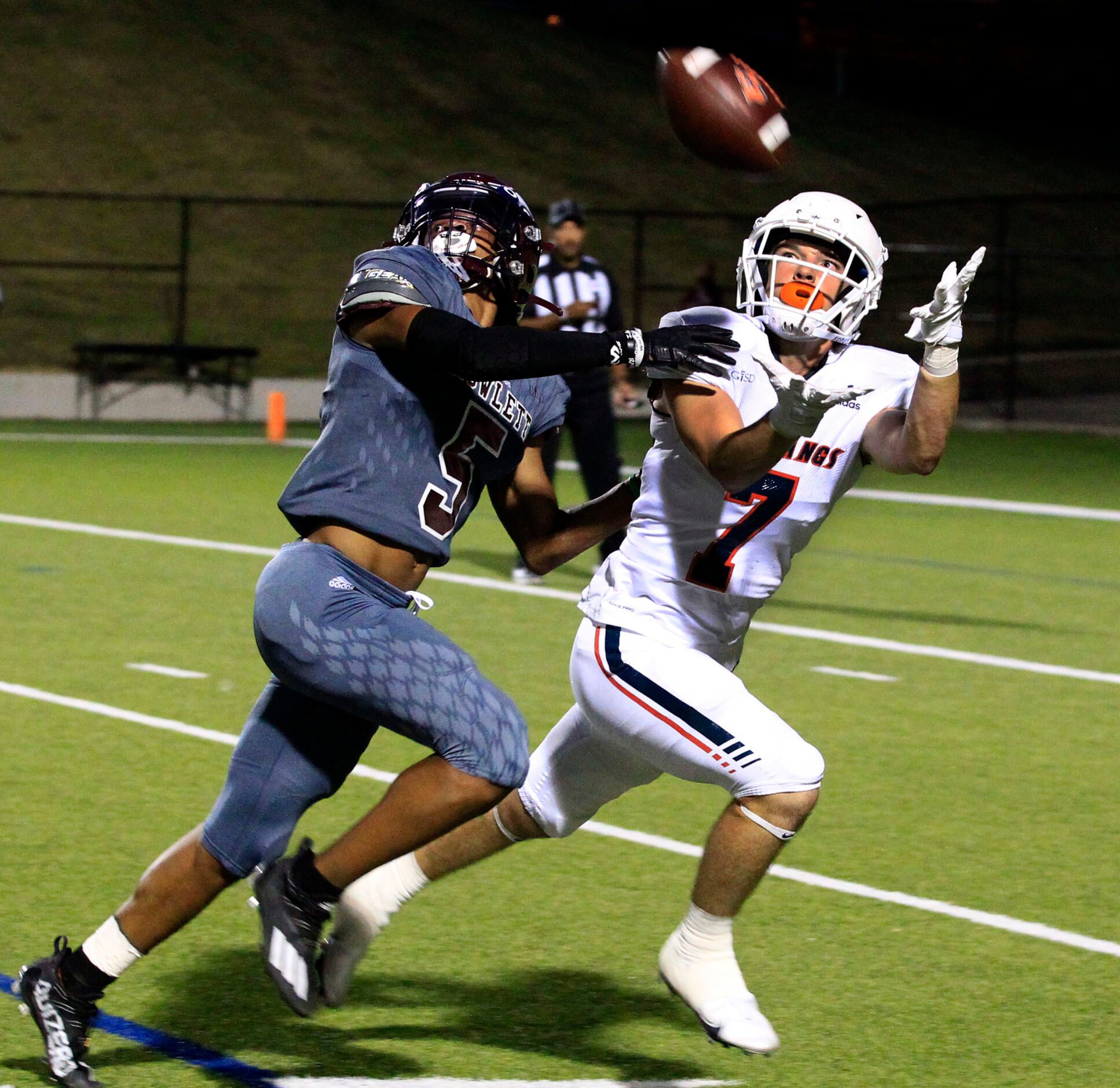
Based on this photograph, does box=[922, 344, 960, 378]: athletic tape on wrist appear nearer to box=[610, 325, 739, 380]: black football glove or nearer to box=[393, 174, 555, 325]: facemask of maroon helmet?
box=[610, 325, 739, 380]: black football glove

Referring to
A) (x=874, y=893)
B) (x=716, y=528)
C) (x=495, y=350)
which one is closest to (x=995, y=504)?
(x=874, y=893)

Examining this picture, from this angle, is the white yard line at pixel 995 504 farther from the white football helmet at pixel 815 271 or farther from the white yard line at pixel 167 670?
the white football helmet at pixel 815 271

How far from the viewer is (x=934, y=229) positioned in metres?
34.1

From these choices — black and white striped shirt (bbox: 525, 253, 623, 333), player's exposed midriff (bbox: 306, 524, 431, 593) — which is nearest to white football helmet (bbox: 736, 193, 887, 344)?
player's exposed midriff (bbox: 306, 524, 431, 593)

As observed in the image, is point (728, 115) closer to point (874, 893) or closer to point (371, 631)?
point (371, 631)

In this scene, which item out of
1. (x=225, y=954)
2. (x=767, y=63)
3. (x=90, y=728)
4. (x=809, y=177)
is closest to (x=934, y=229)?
(x=809, y=177)

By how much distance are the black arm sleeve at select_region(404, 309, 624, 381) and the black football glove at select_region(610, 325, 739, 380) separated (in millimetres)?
29

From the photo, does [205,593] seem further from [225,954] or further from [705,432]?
[705,432]

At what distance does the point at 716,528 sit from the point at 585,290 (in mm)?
→ 7575

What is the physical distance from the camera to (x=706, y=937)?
3793mm

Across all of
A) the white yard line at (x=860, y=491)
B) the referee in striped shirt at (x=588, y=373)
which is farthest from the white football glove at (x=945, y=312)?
the white yard line at (x=860, y=491)

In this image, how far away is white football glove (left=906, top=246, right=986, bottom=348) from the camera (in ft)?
12.0

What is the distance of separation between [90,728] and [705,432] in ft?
13.4

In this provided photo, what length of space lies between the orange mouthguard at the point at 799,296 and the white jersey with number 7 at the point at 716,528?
0.31ft
